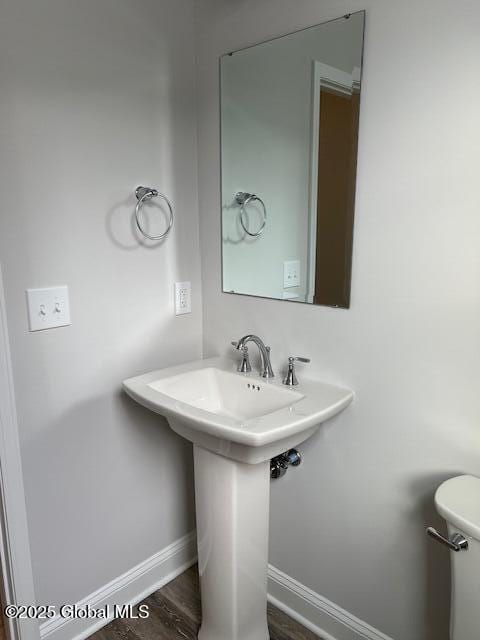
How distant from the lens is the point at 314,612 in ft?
5.36

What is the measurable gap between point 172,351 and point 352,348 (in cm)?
72

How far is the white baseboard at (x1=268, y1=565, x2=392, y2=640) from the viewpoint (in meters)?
1.52

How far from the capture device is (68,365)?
4.83 ft

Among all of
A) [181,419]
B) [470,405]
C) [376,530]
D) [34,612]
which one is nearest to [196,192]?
[181,419]

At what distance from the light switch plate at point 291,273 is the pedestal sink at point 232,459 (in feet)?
1.06

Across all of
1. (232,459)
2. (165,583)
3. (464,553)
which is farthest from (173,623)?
(464,553)

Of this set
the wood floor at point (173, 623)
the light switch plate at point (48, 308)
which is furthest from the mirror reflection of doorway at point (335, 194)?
the wood floor at point (173, 623)

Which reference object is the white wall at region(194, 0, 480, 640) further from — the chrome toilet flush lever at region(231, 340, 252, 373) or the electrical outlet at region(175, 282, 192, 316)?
the electrical outlet at region(175, 282, 192, 316)

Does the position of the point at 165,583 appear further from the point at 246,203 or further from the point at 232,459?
the point at 246,203

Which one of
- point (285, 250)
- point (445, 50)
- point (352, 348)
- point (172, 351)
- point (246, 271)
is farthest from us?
point (172, 351)

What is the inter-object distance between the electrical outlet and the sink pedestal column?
56cm

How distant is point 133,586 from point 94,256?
1245 millimetres

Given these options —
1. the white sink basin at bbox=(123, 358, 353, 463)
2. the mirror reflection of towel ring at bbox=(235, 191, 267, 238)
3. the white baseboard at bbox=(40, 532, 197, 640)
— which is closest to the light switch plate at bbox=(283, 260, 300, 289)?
the mirror reflection of towel ring at bbox=(235, 191, 267, 238)

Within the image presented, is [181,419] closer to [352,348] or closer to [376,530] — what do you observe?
[352,348]
